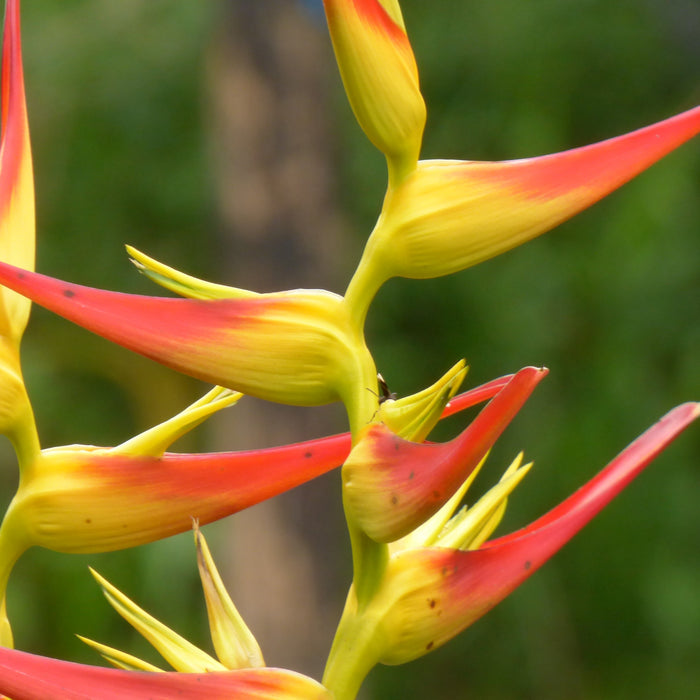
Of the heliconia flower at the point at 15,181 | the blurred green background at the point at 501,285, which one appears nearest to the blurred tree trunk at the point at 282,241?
the blurred green background at the point at 501,285

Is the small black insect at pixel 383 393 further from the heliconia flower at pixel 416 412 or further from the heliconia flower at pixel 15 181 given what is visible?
the heliconia flower at pixel 15 181

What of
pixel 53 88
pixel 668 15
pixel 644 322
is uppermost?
pixel 668 15

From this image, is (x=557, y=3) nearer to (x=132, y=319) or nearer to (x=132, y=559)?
(x=132, y=559)

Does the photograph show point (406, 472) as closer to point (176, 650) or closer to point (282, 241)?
point (176, 650)

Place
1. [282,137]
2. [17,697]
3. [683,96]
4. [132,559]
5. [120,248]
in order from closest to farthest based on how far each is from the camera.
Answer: [17,697] < [282,137] < [132,559] < [683,96] < [120,248]

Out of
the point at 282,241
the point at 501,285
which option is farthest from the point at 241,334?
the point at 501,285

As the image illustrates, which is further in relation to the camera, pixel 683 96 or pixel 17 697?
pixel 683 96

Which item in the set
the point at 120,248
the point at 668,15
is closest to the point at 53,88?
the point at 120,248
